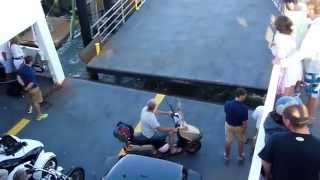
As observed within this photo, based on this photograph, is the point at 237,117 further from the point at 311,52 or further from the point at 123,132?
the point at 123,132

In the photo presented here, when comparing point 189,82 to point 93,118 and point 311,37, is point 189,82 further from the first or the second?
point 311,37

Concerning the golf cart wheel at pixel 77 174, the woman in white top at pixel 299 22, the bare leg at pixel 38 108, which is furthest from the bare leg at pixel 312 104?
the bare leg at pixel 38 108

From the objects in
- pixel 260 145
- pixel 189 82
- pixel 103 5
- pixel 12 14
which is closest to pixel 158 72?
pixel 189 82

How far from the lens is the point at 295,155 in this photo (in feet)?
13.7

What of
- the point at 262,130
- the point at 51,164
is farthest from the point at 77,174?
the point at 262,130

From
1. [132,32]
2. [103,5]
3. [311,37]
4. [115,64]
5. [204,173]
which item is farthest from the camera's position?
[103,5]

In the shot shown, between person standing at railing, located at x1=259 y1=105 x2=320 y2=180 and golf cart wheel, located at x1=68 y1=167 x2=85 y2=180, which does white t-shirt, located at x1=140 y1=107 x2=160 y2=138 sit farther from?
person standing at railing, located at x1=259 y1=105 x2=320 y2=180

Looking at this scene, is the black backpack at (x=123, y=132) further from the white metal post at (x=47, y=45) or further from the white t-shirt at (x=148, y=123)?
the white metal post at (x=47, y=45)

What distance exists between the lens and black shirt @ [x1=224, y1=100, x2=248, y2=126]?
277 inches

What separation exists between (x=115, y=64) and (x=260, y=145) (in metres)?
6.54

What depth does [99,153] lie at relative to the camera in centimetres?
887

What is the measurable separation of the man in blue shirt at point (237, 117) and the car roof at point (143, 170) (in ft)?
3.95

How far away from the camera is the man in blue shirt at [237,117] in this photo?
6997 mm

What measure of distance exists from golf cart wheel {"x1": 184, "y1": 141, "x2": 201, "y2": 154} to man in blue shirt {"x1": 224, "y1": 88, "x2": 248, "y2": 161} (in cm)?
68
